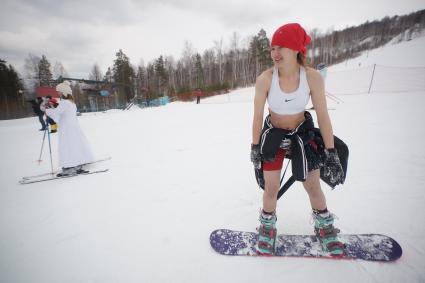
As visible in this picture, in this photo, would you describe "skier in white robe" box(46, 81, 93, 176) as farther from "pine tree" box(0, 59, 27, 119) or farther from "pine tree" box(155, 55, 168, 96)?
Answer: "pine tree" box(155, 55, 168, 96)

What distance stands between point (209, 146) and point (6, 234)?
3915 millimetres

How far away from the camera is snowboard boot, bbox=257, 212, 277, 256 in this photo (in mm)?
1750

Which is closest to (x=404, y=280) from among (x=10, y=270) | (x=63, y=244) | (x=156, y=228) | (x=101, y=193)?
(x=156, y=228)

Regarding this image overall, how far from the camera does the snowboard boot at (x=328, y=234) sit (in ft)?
5.54

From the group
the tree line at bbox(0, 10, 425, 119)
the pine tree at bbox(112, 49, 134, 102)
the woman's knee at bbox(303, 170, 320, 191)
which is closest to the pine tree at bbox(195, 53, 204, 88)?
the tree line at bbox(0, 10, 425, 119)

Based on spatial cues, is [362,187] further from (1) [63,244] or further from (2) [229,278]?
(1) [63,244]

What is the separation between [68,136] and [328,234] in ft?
15.8

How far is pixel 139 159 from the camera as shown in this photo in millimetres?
4758

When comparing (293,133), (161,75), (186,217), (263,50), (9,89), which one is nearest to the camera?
(293,133)

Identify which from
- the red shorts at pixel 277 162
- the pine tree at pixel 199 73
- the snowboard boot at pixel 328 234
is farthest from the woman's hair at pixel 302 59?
the pine tree at pixel 199 73

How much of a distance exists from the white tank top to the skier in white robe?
4245mm

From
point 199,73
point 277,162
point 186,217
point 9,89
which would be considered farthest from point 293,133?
point 9,89

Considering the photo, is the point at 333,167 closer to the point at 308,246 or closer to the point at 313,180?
the point at 313,180

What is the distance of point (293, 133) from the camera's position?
1633 mm
